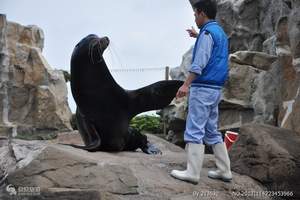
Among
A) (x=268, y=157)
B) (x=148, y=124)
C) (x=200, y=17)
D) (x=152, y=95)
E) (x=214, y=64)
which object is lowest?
(x=148, y=124)

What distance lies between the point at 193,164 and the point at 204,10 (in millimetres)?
1356

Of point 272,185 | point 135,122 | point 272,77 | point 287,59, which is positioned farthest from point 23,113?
point 272,185

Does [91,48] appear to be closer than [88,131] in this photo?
Yes

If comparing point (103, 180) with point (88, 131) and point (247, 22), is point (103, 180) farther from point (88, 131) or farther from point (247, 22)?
point (247, 22)

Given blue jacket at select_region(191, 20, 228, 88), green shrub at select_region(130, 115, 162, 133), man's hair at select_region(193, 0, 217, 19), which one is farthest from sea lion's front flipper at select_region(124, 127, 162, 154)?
green shrub at select_region(130, 115, 162, 133)

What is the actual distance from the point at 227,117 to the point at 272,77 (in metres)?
2.24

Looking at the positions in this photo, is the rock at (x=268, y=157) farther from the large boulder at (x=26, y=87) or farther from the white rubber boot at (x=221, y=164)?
the large boulder at (x=26, y=87)

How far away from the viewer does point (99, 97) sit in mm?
5895

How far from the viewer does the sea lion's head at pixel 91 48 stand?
579 centimetres

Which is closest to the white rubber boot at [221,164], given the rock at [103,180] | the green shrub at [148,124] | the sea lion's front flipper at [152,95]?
the rock at [103,180]

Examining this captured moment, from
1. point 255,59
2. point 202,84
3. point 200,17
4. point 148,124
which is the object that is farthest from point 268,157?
point 148,124

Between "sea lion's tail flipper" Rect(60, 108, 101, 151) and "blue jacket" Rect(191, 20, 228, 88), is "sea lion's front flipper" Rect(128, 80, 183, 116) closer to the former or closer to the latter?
"sea lion's tail flipper" Rect(60, 108, 101, 151)

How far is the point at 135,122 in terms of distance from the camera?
1703cm

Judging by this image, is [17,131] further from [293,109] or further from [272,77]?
[293,109]
